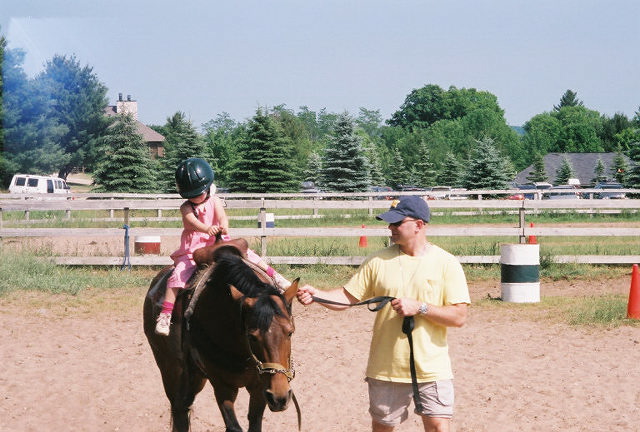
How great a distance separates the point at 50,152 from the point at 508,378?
6017 centimetres

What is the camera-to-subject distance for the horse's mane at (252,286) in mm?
4531

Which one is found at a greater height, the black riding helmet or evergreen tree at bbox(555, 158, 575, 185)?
evergreen tree at bbox(555, 158, 575, 185)

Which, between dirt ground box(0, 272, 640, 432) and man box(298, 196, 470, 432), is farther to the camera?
dirt ground box(0, 272, 640, 432)

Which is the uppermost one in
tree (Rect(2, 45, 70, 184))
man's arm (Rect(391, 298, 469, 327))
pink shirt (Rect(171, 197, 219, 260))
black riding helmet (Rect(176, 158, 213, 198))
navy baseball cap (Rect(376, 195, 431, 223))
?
tree (Rect(2, 45, 70, 184))

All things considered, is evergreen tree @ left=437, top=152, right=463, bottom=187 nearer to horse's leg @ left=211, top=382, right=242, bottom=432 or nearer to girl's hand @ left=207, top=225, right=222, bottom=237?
girl's hand @ left=207, top=225, right=222, bottom=237

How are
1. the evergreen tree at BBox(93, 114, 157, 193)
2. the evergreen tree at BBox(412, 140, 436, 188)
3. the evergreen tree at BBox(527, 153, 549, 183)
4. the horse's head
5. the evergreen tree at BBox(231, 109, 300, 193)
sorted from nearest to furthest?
the horse's head → the evergreen tree at BBox(231, 109, 300, 193) → the evergreen tree at BBox(93, 114, 157, 193) → the evergreen tree at BBox(412, 140, 436, 188) → the evergreen tree at BBox(527, 153, 549, 183)

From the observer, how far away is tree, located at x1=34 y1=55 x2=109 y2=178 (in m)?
72.8

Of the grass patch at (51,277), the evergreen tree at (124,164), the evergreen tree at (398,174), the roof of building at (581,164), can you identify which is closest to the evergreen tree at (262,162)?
the evergreen tree at (124,164)

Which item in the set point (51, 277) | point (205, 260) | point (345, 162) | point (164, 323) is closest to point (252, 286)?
point (205, 260)

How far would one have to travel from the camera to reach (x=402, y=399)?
4.60 metres

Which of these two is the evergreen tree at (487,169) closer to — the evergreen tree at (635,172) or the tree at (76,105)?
the evergreen tree at (635,172)

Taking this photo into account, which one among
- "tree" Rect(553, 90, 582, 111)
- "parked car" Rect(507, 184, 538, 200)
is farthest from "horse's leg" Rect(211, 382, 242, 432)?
"tree" Rect(553, 90, 582, 111)

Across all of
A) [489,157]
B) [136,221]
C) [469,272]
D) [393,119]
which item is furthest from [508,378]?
[393,119]

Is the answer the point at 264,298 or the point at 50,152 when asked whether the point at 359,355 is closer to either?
the point at 264,298
